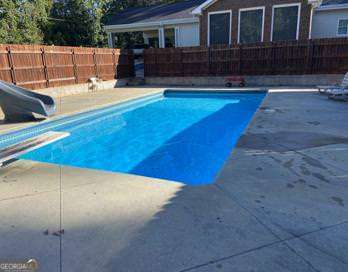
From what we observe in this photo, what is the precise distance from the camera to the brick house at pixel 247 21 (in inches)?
620

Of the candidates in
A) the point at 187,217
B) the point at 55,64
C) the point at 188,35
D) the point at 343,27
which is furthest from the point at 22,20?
the point at 187,217

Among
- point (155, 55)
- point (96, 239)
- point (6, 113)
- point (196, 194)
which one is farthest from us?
point (155, 55)

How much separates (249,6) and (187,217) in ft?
54.3

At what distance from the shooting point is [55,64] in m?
12.8

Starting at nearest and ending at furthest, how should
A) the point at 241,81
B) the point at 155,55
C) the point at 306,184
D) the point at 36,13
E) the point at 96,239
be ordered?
the point at 96,239 < the point at 306,184 < the point at 241,81 < the point at 155,55 < the point at 36,13

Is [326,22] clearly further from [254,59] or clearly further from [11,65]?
[11,65]

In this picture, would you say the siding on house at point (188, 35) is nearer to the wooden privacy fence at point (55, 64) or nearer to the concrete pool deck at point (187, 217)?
the wooden privacy fence at point (55, 64)

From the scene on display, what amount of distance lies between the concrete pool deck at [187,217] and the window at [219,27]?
14.2 m

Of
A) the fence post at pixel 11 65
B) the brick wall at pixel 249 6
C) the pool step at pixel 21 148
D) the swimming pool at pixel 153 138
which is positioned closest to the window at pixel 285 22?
the brick wall at pixel 249 6

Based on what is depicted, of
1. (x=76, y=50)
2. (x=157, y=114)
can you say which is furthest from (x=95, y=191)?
(x=76, y=50)

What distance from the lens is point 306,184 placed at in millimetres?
3611

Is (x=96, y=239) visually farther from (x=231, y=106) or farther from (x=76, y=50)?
(x=76, y=50)

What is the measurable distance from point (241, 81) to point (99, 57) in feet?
25.6

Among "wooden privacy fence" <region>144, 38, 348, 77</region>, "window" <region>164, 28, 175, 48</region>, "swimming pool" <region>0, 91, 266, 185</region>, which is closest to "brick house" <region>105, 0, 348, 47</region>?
"wooden privacy fence" <region>144, 38, 348, 77</region>
